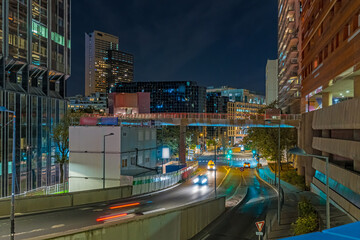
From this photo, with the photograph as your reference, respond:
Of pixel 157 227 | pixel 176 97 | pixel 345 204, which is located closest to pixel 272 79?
pixel 176 97

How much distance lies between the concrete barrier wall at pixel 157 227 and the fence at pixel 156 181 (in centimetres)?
1181

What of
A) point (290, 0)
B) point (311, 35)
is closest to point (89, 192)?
point (311, 35)

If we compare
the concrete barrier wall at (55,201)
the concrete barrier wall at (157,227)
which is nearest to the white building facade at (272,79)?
the concrete barrier wall at (157,227)

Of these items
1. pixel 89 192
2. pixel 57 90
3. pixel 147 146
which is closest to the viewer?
pixel 89 192

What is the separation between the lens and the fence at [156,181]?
35.5 metres

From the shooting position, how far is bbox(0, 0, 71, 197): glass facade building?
40344 millimetres

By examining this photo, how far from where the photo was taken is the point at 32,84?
156ft

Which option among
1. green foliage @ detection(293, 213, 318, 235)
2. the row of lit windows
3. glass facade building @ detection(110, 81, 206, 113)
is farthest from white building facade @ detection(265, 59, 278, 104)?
green foliage @ detection(293, 213, 318, 235)

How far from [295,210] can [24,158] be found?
37177 millimetres

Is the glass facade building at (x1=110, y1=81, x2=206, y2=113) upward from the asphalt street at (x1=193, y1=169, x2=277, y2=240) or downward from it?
upward

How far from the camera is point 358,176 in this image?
22906 mm

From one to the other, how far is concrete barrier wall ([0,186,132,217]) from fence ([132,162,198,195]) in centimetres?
555

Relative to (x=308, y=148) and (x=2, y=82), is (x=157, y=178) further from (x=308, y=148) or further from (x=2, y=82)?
(x=2, y=82)

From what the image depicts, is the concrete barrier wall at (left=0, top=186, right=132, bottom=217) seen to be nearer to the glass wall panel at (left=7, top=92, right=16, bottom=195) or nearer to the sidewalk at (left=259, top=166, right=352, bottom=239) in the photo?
the sidewalk at (left=259, top=166, right=352, bottom=239)
